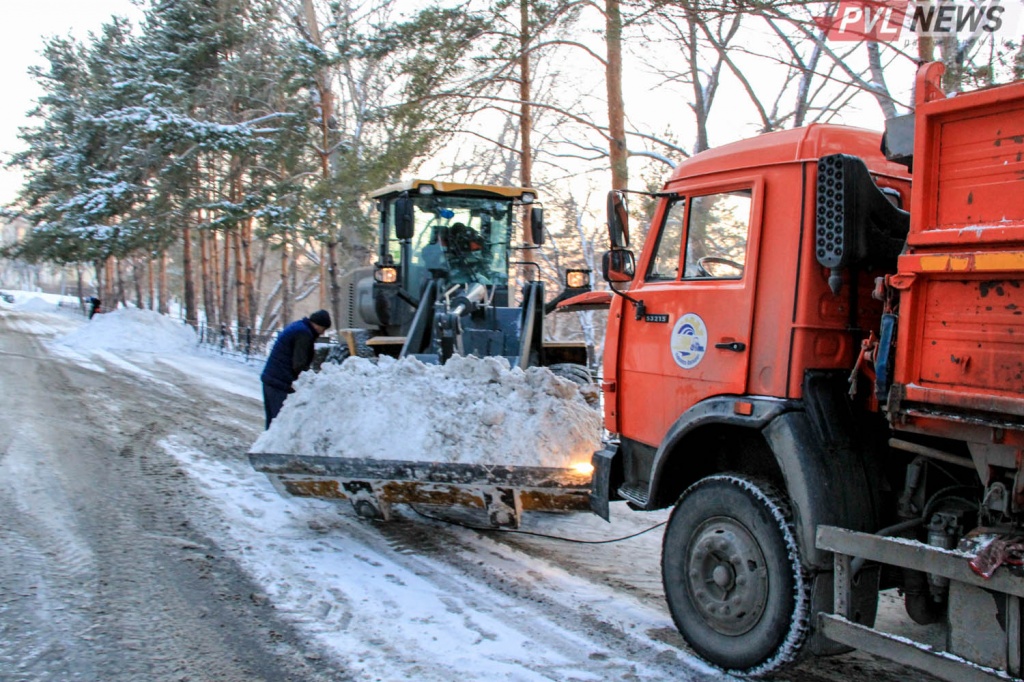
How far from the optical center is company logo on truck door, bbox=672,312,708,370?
441cm

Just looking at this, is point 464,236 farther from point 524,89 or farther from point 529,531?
point 524,89

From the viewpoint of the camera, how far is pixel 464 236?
1014cm

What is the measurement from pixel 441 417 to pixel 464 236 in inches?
191

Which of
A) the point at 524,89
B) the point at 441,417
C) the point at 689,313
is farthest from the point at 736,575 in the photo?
the point at 524,89

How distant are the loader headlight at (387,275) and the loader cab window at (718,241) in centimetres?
521

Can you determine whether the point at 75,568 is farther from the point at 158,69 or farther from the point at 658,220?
the point at 158,69

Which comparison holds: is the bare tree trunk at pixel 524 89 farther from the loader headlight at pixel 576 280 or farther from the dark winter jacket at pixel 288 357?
the dark winter jacket at pixel 288 357

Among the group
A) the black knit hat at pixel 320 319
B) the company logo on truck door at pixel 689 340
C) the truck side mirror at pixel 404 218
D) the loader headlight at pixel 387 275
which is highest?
the truck side mirror at pixel 404 218

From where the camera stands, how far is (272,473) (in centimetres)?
576

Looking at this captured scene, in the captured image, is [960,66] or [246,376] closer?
[960,66]

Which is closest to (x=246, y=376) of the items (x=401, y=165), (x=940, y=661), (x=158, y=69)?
(x=401, y=165)

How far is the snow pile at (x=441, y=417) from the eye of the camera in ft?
17.6

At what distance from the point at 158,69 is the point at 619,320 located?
22854mm

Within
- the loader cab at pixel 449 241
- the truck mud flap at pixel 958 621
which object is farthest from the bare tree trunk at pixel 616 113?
the truck mud flap at pixel 958 621
